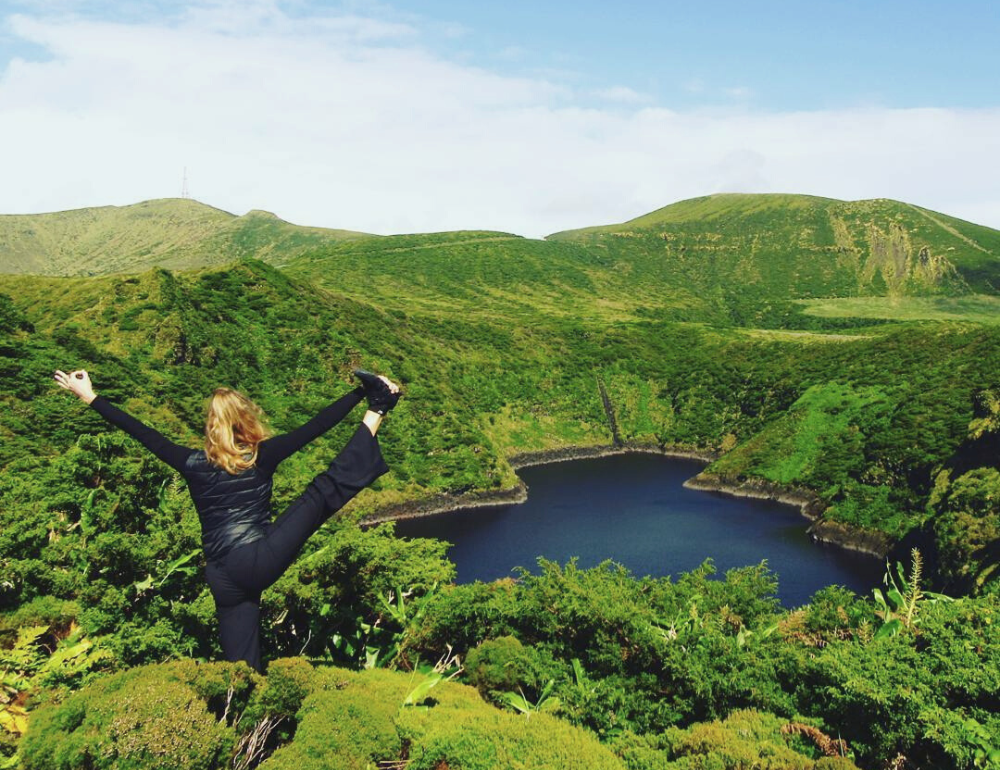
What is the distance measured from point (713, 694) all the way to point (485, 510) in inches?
2903

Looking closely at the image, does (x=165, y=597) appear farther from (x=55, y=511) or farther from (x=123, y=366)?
(x=123, y=366)

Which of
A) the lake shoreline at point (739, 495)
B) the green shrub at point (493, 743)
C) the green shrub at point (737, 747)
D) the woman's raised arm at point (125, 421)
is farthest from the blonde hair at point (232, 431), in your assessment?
the lake shoreline at point (739, 495)

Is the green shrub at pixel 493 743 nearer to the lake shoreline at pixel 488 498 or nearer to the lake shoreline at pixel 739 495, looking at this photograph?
the lake shoreline at pixel 488 498

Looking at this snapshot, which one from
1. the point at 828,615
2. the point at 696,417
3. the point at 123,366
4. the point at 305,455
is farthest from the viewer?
the point at 696,417

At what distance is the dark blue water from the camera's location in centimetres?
7400

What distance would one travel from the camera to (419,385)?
12406 cm

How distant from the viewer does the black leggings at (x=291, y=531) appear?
8.15 meters

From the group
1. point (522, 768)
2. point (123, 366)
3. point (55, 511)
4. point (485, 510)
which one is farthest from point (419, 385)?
point (522, 768)

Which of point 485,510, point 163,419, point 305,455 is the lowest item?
point 485,510

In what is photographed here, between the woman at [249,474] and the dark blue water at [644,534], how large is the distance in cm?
5611

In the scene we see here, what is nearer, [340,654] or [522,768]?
[522,768]

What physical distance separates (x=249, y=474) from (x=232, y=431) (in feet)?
2.04

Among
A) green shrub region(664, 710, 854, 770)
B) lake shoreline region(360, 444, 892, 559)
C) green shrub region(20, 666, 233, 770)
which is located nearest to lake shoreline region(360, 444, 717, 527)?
lake shoreline region(360, 444, 892, 559)

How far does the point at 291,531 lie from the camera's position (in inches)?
329
